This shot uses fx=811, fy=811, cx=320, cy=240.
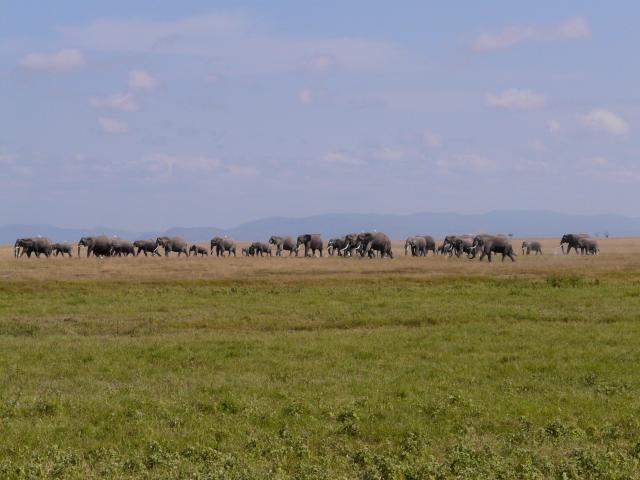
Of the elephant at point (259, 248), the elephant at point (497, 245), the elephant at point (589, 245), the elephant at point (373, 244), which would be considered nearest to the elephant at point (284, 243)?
the elephant at point (259, 248)

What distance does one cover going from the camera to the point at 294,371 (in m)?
22.1

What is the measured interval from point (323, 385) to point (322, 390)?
64 cm

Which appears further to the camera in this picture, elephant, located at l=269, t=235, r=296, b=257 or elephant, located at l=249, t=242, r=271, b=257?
elephant, located at l=249, t=242, r=271, b=257

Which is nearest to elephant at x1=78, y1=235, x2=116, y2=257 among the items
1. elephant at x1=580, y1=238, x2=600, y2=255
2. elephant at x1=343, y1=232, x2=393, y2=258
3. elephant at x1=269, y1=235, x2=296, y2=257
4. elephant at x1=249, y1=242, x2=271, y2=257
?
elephant at x1=249, y1=242, x2=271, y2=257

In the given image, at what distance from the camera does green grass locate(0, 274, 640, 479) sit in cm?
1409

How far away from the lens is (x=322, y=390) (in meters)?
19.7

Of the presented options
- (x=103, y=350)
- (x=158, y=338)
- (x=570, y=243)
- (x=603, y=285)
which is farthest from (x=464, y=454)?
(x=570, y=243)

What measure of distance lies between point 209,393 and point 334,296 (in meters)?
22.0

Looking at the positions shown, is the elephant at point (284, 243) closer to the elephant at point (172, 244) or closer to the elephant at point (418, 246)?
the elephant at point (172, 244)

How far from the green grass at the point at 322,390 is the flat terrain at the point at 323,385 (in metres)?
0.06

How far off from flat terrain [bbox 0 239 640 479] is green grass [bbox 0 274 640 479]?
0.19 ft

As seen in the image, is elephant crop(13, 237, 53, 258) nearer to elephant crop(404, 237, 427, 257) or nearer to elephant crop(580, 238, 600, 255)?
elephant crop(404, 237, 427, 257)

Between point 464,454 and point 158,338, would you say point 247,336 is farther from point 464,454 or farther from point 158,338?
point 464,454

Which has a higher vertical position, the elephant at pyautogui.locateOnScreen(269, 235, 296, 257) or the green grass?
the elephant at pyautogui.locateOnScreen(269, 235, 296, 257)
